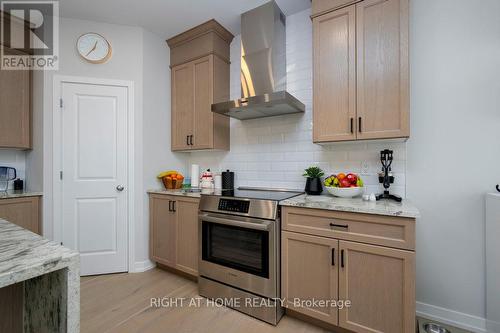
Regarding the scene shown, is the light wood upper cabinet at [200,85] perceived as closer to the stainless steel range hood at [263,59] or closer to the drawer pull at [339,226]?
the stainless steel range hood at [263,59]

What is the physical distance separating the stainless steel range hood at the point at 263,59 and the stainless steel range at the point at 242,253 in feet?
2.95

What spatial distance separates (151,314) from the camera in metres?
1.92

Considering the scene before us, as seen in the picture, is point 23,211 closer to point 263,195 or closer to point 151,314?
point 151,314

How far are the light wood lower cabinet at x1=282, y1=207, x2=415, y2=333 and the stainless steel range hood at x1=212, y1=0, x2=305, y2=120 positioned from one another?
1.11m

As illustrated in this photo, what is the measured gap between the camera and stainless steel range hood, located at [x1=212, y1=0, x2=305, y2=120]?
229 centimetres

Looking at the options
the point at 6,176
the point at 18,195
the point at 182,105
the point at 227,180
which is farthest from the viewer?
the point at 182,105

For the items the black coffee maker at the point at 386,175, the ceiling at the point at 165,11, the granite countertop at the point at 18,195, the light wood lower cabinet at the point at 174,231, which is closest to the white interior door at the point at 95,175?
the granite countertop at the point at 18,195

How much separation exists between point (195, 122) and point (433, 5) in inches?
96.7

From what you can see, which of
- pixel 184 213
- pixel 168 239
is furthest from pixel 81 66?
pixel 168 239

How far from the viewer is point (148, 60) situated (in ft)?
9.14

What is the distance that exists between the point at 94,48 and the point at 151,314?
283 centimetres

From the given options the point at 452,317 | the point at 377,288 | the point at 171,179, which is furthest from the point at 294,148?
the point at 452,317

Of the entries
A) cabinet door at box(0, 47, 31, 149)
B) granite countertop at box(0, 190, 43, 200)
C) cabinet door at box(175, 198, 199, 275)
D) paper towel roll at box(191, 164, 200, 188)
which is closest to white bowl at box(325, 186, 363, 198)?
cabinet door at box(175, 198, 199, 275)

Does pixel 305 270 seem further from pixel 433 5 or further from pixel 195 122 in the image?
pixel 433 5
